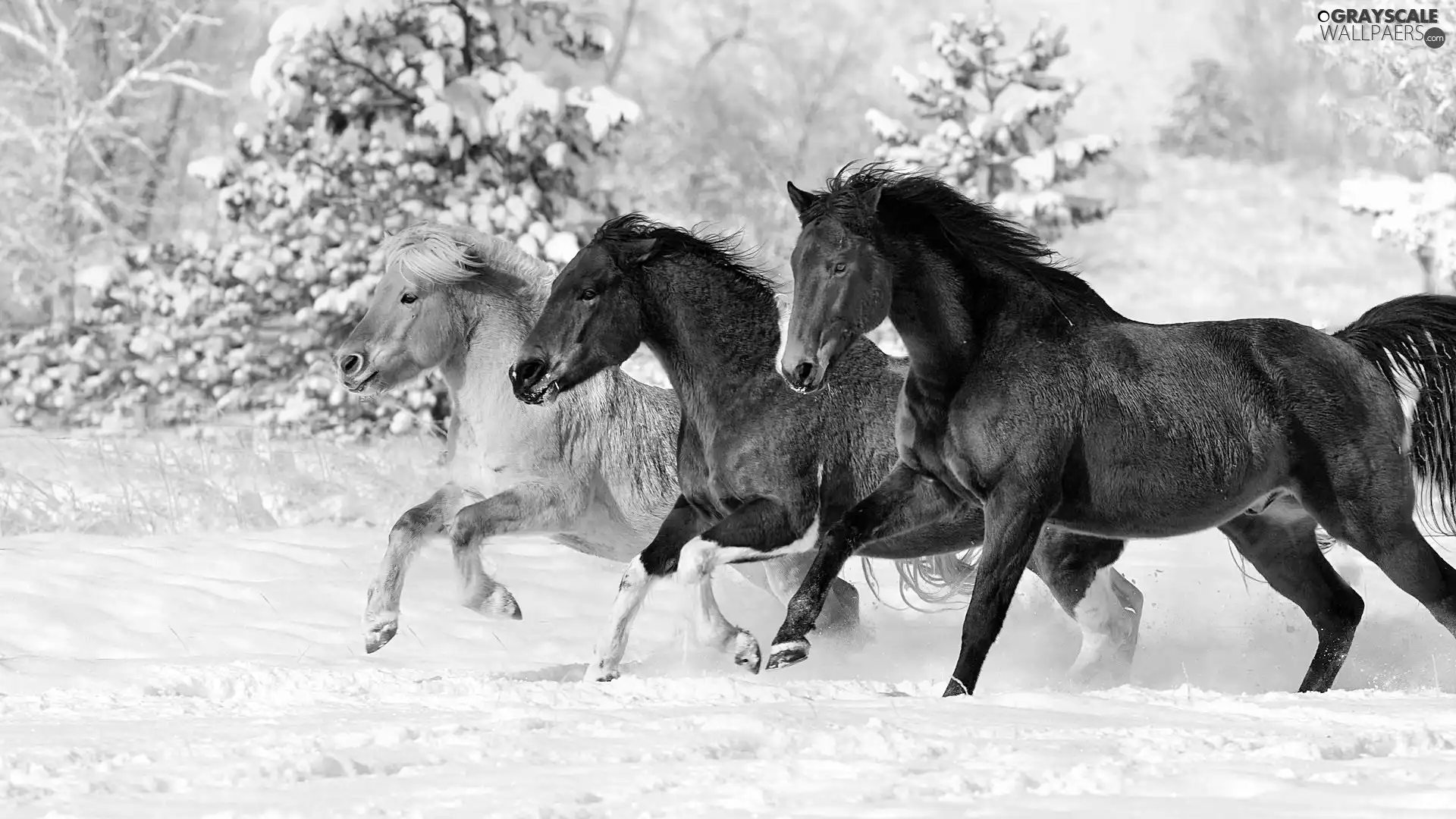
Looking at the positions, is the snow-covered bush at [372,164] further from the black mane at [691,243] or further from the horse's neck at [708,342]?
the horse's neck at [708,342]

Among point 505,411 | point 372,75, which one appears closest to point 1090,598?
point 505,411

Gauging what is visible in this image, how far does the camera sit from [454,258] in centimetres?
748

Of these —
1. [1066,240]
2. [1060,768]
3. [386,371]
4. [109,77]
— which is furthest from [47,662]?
[1066,240]

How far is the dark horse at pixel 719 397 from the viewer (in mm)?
6105

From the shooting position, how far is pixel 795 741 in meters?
3.97

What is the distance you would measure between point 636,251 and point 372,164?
36.6 feet

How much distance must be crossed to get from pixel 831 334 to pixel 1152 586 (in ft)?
14.9

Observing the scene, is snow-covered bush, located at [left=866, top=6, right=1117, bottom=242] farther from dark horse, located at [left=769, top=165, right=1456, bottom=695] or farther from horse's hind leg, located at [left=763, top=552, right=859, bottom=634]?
dark horse, located at [left=769, top=165, right=1456, bottom=695]

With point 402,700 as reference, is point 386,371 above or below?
above

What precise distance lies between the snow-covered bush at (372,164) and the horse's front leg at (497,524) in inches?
350

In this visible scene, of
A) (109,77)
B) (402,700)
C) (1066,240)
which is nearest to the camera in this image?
(402,700)

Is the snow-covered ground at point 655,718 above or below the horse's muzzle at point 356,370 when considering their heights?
below

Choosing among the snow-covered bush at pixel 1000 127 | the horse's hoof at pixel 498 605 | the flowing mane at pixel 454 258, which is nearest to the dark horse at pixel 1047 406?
the horse's hoof at pixel 498 605

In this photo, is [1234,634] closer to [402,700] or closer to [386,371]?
[386,371]
